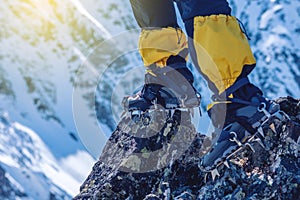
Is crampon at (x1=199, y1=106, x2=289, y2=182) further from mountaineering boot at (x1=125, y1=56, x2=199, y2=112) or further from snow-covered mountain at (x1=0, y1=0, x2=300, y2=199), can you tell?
snow-covered mountain at (x1=0, y1=0, x2=300, y2=199)

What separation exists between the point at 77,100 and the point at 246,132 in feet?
5.31

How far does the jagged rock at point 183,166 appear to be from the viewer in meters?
3.28

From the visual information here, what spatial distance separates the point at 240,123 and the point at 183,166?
3.10 ft

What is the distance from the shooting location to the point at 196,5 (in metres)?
3.43

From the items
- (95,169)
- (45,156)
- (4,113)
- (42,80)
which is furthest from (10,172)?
(95,169)

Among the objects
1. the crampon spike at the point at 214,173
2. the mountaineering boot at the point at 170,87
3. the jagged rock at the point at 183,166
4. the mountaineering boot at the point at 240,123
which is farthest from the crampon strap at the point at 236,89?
the mountaineering boot at the point at 170,87

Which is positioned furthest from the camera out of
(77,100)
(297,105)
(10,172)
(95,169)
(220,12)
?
(10,172)

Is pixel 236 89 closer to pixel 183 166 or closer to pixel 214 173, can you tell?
pixel 214 173

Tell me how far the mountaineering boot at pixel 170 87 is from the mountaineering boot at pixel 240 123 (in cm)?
71

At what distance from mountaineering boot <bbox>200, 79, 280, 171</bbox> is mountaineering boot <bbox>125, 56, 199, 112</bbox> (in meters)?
0.71

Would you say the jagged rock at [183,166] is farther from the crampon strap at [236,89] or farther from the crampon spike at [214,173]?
the crampon strap at [236,89]

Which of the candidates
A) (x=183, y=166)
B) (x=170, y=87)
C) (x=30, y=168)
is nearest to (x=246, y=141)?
(x=183, y=166)

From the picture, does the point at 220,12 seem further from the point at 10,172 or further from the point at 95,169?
the point at 10,172

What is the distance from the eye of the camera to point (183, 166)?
415cm
